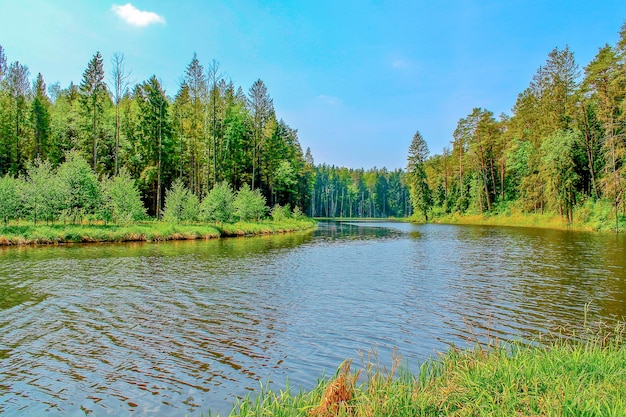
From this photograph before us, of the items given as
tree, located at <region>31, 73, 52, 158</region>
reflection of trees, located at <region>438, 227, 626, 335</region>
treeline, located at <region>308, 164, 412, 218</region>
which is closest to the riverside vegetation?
tree, located at <region>31, 73, 52, 158</region>

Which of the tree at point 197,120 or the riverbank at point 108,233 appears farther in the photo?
the tree at point 197,120

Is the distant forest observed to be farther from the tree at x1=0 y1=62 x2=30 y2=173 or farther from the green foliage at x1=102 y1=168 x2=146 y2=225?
the green foliage at x1=102 y1=168 x2=146 y2=225

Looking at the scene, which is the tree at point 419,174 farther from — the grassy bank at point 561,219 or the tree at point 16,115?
the tree at point 16,115

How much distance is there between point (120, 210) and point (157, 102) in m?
19.9

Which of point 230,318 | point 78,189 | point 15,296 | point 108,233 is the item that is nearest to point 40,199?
point 78,189

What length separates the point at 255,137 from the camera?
192ft

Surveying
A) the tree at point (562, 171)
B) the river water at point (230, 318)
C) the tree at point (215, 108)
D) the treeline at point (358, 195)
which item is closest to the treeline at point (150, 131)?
the tree at point (215, 108)

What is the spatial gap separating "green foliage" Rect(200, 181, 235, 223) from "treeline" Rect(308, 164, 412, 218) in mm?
104797

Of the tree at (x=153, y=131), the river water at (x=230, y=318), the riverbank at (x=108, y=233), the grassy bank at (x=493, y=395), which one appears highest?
the tree at (x=153, y=131)

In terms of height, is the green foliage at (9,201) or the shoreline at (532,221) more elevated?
the green foliage at (9,201)

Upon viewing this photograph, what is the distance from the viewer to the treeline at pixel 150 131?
49.2m

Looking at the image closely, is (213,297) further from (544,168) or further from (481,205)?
(481,205)

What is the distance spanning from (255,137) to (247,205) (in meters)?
17.0

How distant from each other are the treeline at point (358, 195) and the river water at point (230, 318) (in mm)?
126592
